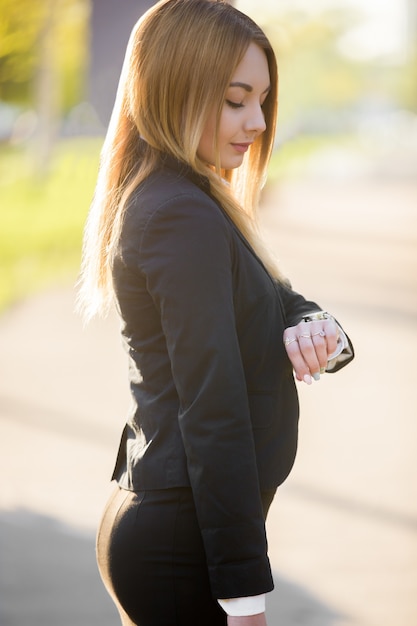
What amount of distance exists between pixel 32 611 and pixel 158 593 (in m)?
1.94

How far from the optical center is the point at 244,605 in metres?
1.63

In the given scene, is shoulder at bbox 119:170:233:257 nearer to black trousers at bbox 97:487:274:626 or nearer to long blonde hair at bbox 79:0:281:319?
long blonde hair at bbox 79:0:281:319

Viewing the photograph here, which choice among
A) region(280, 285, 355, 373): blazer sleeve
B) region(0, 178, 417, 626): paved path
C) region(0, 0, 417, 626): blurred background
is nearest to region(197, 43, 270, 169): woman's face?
region(280, 285, 355, 373): blazer sleeve

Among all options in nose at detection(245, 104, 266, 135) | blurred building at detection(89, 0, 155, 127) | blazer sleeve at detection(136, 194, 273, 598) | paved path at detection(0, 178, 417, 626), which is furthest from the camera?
blurred building at detection(89, 0, 155, 127)

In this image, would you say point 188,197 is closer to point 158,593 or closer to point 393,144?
point 158,593

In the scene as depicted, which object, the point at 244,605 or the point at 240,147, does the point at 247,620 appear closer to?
the point at 244,605

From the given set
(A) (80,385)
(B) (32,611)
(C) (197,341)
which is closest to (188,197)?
(C) (197,341)

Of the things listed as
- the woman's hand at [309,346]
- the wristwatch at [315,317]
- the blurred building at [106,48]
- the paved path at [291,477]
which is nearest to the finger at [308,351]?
the woman's hand at [309,346]

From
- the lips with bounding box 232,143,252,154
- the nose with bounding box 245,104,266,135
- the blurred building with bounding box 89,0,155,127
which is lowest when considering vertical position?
the lips with bounding box 232,143,252,154

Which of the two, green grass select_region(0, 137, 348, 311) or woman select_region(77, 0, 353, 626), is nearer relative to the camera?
woman select_region(77, 0, 353, 626)

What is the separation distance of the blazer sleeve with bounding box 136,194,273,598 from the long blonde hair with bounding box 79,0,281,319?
5.6 inches

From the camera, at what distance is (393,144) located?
Result: 41469 millimetres

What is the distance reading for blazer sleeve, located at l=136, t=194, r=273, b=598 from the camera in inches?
62.7

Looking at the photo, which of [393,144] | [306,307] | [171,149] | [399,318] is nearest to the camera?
[171,149]
